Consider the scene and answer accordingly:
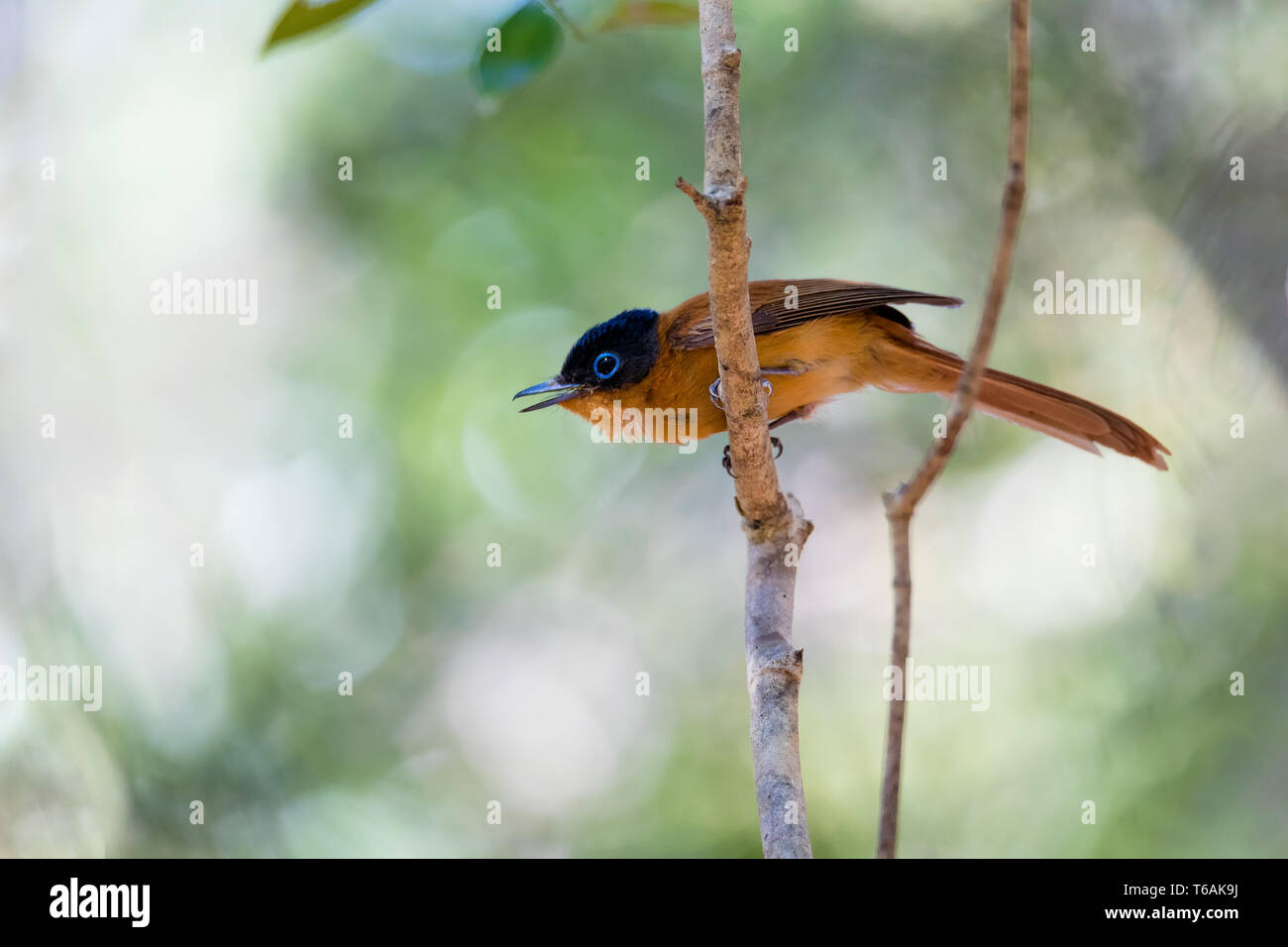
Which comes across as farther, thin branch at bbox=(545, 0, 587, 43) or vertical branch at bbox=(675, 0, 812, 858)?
vertical branch at bbox=(675, 0, 812, 858)

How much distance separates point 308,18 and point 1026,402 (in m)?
3.43

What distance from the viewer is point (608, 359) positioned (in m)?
4.70

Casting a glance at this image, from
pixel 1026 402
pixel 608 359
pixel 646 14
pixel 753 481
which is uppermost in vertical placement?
pixel 646 14

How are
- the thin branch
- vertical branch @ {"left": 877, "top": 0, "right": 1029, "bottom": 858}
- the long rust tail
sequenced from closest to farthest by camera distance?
vertical branch @ {"left": 877, "top": 0, "right": 1029, "bottom": 858} → the thin branch → the long rust tail

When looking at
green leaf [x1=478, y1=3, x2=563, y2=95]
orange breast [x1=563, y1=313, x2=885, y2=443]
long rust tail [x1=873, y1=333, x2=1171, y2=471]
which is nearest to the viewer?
green leaf [x1=478, y1=3, x2=563, y2=95]

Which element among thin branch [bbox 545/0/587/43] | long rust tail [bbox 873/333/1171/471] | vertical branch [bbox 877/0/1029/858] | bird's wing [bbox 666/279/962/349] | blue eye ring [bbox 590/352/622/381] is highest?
bird's wing [bbox 666/279/962/349]

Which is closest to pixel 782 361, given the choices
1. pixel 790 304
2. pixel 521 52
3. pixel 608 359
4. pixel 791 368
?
pixel 791 368

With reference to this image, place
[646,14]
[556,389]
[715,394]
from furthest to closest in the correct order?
Result: [556,389]
[715,394]
[646,14]

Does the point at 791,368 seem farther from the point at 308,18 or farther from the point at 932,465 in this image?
the point at 932,465

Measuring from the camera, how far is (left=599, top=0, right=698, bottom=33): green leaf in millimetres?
2395

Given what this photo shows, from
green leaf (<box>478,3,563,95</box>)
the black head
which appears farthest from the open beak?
green leaf (<box>478,3,563,95</box>)

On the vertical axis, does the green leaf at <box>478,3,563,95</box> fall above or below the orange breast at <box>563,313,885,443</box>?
above

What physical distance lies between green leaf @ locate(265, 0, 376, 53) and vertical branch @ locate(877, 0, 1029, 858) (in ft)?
3.67

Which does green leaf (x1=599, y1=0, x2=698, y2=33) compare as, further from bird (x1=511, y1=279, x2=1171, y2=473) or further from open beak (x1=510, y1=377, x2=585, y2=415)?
open beak (x1=510, y1=377, x2=585, y2=415)
